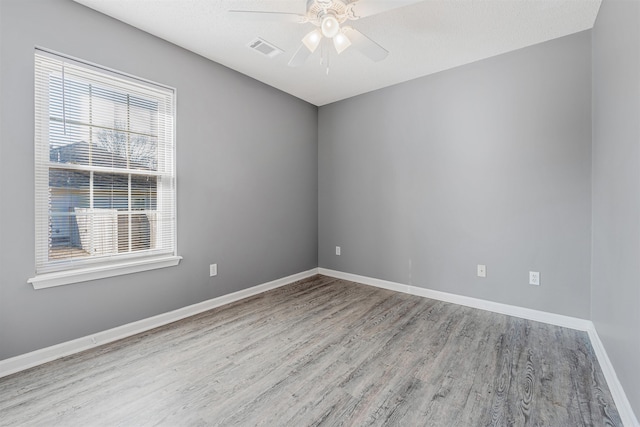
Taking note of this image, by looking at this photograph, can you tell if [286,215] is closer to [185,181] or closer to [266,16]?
[185,181]

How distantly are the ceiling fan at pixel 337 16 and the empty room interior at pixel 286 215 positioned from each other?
0.02 metres

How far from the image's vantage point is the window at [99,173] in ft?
6.68

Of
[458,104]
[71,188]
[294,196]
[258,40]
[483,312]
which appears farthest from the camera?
[294,196]

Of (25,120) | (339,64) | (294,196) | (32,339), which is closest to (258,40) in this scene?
(339,64)

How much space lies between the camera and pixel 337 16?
1878 millimetres

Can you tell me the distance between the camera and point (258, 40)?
2.44 m

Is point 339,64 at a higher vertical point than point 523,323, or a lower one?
higher

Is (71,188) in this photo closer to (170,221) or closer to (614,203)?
(170,221)

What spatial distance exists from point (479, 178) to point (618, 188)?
131 cm

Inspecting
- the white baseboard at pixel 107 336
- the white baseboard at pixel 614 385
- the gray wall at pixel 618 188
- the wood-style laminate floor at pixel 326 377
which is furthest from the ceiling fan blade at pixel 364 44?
the white baseboard at pixel 107 336

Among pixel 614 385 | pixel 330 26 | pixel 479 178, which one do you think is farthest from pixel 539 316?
pixel 330 26

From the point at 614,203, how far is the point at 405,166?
1.98 metres

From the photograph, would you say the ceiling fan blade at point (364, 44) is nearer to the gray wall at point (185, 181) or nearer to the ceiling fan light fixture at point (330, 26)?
the ceiling fan light fixture at point (330, 26)

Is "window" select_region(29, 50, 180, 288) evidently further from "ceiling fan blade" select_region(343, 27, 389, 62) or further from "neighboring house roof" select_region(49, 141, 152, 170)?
"ceiling fan blade" select_region(343, 27, 389, 62)
